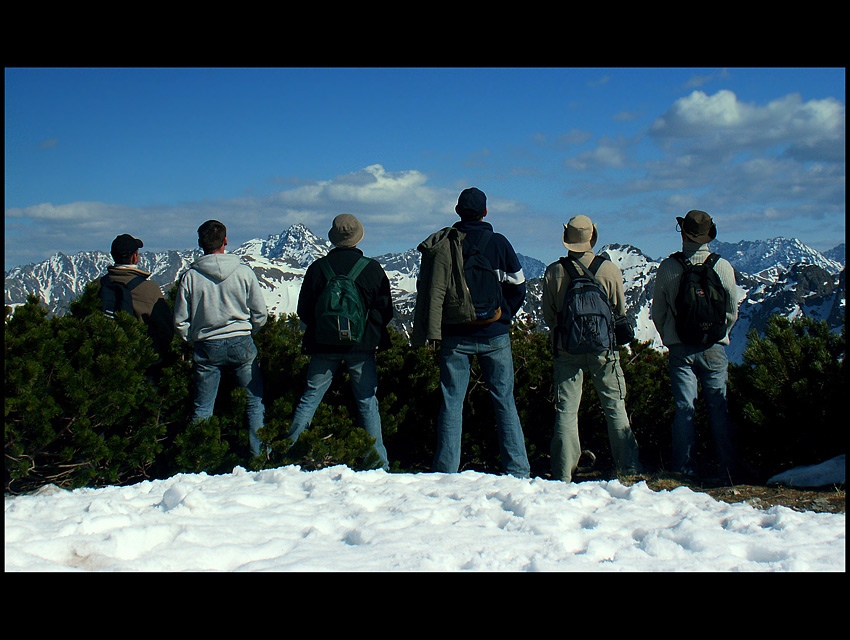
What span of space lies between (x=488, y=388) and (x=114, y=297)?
3752 millimetres

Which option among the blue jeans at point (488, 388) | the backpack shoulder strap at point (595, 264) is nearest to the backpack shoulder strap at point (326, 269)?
the blue jeans at point (488, 388)

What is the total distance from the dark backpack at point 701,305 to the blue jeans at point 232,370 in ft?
13.2

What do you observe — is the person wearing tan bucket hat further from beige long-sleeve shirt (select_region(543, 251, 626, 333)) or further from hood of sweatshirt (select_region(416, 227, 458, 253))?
hood of sweatshirt (select_region(416, 227, 458, 253))

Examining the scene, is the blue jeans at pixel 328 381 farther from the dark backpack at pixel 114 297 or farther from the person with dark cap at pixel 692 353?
the person with dark cap at pixel 692 353

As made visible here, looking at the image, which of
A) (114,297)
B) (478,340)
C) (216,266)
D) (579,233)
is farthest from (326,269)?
(579,233)

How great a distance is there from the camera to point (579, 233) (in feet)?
19.9

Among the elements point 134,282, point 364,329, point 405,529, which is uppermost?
point 134,282

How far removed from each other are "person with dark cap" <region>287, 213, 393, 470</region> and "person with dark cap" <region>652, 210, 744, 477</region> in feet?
8.32

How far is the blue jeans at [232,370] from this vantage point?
617 cm

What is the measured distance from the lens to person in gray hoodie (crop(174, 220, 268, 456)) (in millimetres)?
6125

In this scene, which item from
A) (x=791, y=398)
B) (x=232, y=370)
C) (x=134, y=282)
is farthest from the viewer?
(x=134, y=282)

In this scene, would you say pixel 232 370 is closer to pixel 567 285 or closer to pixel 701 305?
pixel 567 285

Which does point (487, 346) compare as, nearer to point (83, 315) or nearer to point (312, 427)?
point (312, 427)

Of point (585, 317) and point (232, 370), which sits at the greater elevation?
point (585, 317)
